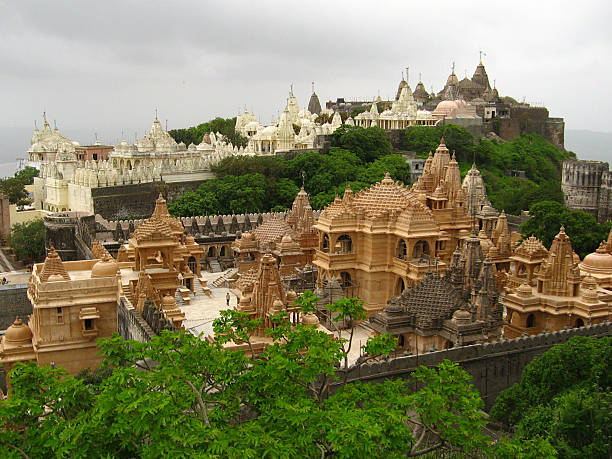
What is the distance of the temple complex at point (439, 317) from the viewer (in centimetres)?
2525

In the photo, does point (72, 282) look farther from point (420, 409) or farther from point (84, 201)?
point (84, 201)

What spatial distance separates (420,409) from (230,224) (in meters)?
35.5

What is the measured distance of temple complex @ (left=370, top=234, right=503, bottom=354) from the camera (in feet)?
82.8

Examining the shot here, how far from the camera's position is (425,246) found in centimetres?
3188

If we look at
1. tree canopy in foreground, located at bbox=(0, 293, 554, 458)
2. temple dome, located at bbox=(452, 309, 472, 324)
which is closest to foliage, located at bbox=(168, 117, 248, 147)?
temple dome, located at bbox=(452, 309, 472, 324)

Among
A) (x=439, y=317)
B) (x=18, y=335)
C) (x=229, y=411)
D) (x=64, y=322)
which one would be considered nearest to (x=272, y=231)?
(x=64, y=322)

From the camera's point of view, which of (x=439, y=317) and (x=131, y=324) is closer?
(x=131, y=324)

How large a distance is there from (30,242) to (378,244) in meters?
29.4

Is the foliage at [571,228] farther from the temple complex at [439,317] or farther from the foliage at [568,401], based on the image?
the foliage at [568,401]

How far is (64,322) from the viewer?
26156 millimetres

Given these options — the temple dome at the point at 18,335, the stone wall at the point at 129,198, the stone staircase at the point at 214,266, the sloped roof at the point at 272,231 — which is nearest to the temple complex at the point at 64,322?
the temple dome at the point at 18,335

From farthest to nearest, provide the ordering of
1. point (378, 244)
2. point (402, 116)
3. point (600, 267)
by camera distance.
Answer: point (402, 116) < point (378, 244) < point (600, 267)

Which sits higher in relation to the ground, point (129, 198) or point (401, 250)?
point (129, 198)

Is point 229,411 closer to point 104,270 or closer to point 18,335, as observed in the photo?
A: point 104,270
